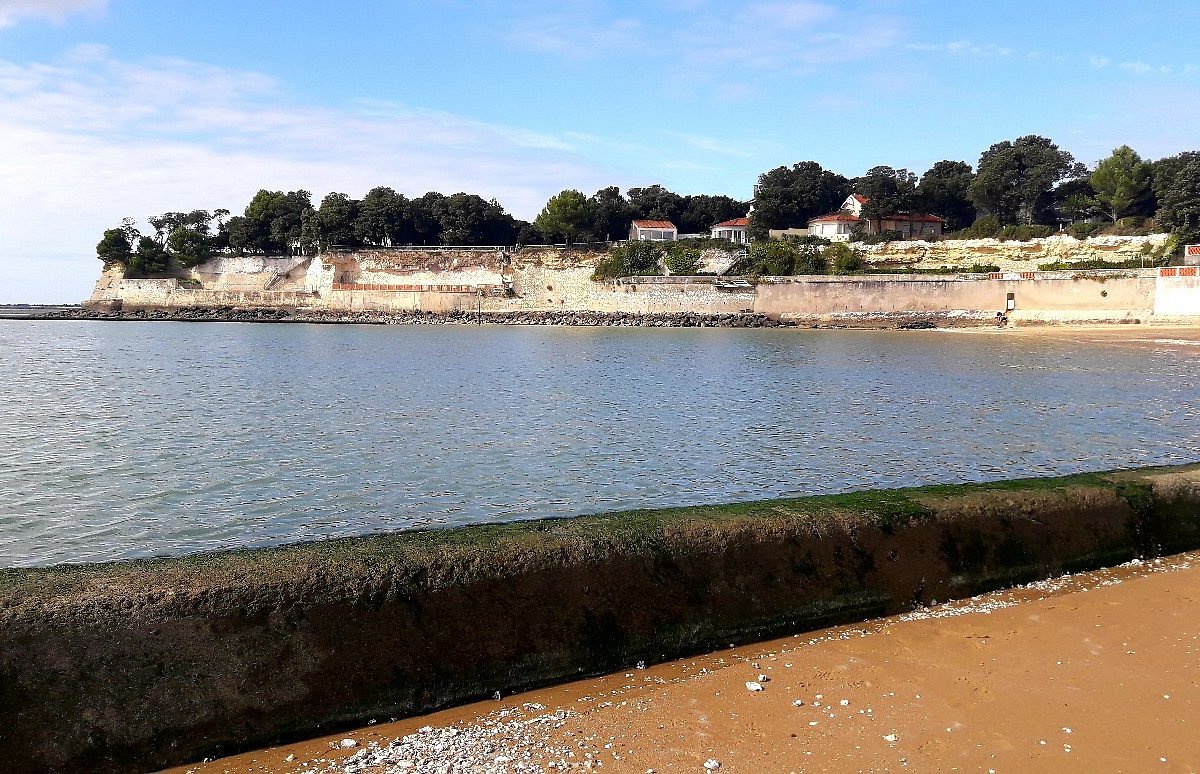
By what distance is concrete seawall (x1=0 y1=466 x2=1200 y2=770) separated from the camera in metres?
4.40

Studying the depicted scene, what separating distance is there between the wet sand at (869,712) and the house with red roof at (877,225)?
6800cm

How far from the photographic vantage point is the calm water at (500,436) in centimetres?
1027

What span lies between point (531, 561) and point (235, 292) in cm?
8777

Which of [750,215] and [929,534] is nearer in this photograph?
[929,534]

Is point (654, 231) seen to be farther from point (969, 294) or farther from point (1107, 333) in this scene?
point (1107, 333)

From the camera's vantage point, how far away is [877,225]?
2862 inches

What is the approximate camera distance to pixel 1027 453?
1352cm

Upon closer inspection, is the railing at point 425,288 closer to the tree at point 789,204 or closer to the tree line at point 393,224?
the tree line at point 393,224

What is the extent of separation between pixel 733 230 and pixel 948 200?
19.6 m

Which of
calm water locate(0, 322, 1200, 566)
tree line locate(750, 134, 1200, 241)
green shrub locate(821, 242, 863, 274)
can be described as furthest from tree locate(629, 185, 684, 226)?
calm water locate(0, 322, 1200, 566)

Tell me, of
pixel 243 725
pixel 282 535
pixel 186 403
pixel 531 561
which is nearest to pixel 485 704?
pixel 531 561

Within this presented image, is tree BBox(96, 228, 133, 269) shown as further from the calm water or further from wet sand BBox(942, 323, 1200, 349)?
wet sand BBox(942, 323, 1200, 349)

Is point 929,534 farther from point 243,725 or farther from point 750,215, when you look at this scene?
point 750,215

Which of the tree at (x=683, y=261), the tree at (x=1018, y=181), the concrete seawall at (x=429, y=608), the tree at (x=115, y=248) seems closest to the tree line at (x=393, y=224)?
the tree at (x=115, y=248)
